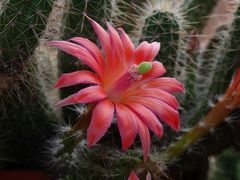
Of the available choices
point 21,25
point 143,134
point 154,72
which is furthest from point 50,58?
point 143,134

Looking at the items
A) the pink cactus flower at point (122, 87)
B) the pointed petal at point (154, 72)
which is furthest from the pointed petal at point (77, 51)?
the pointed petal at point (154, 72)

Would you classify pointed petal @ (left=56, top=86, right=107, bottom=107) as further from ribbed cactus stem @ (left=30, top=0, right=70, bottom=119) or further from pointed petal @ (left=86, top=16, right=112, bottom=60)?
ribbed cactus stem @ (left=30, top=0, right=70, bottom=119)

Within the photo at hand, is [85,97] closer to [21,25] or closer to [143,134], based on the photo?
[143,134]

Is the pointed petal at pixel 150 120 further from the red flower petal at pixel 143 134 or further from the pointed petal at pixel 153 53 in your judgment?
the pointed petal at pixel 153 53

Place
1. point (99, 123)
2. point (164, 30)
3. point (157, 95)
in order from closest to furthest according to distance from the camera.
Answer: point (99, 123)
point (157, 95)
point (164, 30)

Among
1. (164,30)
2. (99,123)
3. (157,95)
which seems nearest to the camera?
(99,123)

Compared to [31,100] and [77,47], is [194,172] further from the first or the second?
[77,47]

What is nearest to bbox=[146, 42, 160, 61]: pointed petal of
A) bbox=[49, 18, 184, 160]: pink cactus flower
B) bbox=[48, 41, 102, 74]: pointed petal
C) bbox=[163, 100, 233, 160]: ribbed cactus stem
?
bbox=[49, 18, 184, 160]: pink cactus flower

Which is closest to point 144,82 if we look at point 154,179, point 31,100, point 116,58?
point 116,58

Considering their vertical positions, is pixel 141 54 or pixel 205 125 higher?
pixel 141 54
